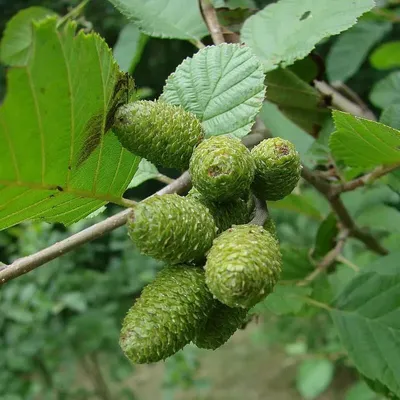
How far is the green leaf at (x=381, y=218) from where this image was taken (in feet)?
5.66

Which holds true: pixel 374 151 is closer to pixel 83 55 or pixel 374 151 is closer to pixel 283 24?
pixel 283 24

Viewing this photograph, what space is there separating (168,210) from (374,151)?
0.52m

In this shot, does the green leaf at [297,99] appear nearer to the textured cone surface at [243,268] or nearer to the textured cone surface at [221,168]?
the textured cone surface at [221,168]

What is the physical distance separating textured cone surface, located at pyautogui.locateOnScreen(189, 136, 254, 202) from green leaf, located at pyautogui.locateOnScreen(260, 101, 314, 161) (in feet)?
2.35

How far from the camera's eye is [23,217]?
847 mm

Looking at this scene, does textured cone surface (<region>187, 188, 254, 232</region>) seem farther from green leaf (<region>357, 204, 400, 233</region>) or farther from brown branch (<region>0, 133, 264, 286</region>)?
green leaf (<region>357, 204, 400, 233</region>)

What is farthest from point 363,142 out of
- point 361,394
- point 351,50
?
point 351,50

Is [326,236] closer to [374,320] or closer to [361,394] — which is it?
[374,320]

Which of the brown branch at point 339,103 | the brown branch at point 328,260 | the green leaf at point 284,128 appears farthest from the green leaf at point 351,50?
the brown branch at point 328,260

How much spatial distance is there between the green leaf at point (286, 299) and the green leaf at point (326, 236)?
234 mm

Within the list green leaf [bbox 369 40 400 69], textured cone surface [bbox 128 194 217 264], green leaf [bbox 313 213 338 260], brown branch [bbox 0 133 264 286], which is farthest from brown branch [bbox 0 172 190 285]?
green leaf [bbox 369 40 400 69]

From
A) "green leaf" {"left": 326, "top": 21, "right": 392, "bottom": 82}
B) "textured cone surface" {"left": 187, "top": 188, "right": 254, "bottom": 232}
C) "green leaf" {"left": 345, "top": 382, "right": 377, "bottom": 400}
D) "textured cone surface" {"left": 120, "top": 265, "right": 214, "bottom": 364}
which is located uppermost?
"textured cone surface" {"left": 187, "top": 188, "right": 254, "bottom": 232}

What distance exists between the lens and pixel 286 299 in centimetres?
Result: 139

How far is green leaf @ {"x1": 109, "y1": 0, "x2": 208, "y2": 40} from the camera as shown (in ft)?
4.56
